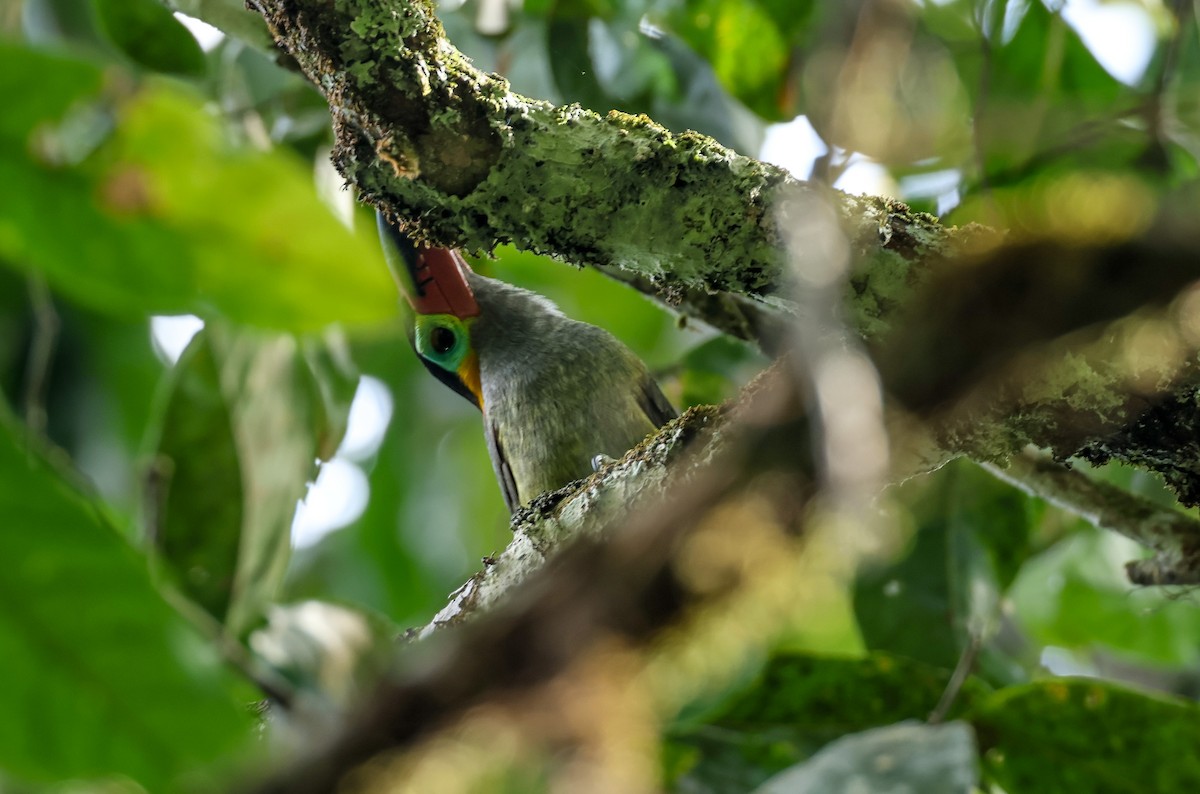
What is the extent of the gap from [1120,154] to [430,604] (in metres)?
2.86

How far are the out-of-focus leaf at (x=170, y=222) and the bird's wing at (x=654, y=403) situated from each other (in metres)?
2.25

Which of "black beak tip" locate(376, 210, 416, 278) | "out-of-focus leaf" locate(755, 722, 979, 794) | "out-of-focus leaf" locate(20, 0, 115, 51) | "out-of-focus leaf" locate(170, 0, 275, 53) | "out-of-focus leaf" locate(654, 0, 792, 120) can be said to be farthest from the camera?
"out-of-focus leaf" locate(20, 0, 115, 51)

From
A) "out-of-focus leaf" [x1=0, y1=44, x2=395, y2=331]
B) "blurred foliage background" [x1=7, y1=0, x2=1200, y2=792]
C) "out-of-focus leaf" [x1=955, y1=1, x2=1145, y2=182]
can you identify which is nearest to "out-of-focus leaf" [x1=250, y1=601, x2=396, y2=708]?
"blurred foliage background" [x1=7, y1=0, x2=1200, y2=792]

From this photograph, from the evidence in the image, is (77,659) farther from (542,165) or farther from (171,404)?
(171,404)

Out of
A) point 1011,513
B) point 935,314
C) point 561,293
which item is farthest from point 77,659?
point 561,293

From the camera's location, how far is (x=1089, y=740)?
77.7 inches

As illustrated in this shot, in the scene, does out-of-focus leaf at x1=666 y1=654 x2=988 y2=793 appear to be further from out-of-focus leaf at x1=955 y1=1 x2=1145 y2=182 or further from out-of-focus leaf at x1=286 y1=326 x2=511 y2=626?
out-of-focus leaf at x1=286 y1=326 x2=511 y2=626

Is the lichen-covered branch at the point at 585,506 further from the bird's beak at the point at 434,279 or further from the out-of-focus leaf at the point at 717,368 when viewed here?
the bird's beak at the point at 434,279

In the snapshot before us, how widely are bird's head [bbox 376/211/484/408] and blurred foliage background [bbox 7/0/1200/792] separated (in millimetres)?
275

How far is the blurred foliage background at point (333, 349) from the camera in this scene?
0.62m

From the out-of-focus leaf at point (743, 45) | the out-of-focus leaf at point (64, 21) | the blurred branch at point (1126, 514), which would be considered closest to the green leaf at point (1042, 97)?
the out-of-focus leaf at point (743, 45)

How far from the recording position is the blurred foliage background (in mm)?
621

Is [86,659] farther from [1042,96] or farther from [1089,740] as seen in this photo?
[1042,96]

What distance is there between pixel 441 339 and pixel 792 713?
151cm
